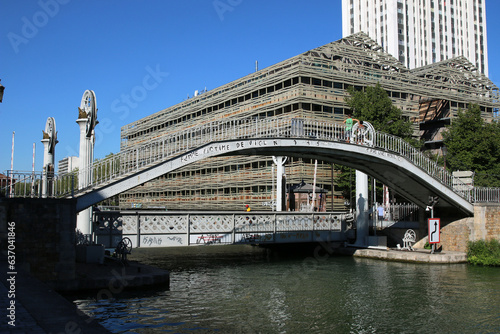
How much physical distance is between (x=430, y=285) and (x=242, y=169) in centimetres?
3608

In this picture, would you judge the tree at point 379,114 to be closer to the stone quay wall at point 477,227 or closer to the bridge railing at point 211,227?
the bridge railing at point 211,227

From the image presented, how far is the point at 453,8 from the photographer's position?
318 feet

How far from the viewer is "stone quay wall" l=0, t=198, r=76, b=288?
46.2 feet

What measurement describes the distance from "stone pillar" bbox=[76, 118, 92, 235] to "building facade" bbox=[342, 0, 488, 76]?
78.4 metres

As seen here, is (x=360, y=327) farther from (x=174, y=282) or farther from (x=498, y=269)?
(x=498, y=269)

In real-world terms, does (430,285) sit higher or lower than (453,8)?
lower

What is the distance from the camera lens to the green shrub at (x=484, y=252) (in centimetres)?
2342

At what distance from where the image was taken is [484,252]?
78.0ft

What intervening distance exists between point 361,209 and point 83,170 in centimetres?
1631

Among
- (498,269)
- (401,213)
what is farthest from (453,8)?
(498,269)

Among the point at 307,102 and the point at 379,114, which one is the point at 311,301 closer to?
the point at 379,114

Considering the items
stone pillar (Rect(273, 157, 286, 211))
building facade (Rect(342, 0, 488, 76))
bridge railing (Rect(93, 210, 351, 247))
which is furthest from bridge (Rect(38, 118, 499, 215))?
building facade (Rect(342, 0, 488, 76))

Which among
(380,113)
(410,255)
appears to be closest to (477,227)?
(410,255)

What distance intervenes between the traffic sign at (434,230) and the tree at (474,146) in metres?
12.9
